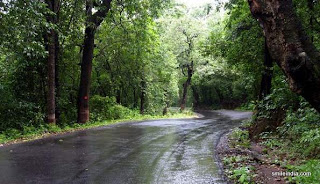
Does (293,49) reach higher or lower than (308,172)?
higher

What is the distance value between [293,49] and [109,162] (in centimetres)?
525

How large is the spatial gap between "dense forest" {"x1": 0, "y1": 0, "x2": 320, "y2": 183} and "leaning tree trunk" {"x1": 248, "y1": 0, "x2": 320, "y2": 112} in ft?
0.04

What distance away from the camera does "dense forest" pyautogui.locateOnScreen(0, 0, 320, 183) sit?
13.8ft

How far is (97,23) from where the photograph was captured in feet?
57.1

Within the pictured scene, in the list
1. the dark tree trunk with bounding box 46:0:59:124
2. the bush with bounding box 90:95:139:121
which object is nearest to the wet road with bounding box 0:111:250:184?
the dark tree trunk with bounding box 46:0:59:124

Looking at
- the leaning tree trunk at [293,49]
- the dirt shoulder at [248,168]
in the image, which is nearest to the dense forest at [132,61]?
the leaning tree trunk at [293,49]

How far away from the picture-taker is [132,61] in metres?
27.5

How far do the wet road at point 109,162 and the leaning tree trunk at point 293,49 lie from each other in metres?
2.75

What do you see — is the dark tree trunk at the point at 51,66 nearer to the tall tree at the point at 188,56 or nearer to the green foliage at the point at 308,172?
the green foliage at the point at 308,172

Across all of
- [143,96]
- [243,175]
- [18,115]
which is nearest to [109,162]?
[243,175]

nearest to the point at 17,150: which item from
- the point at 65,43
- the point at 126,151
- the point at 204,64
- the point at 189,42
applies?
the point at 126,151

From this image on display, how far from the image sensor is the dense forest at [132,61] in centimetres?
420

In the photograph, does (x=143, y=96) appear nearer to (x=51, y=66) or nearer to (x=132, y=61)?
(x=132, y=61)

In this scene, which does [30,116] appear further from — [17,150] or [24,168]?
[24,168]
